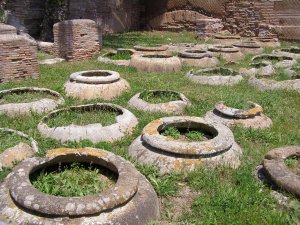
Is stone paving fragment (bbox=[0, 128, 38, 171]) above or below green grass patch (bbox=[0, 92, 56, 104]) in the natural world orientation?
below

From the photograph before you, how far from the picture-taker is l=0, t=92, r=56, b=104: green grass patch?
21.1 ft

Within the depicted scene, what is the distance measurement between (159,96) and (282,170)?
129 inches

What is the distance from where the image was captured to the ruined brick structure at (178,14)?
1474cm

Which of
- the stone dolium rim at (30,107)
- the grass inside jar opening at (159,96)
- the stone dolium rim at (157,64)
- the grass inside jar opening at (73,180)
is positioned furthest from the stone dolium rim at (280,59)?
the grass inside jar opening at (73,180)

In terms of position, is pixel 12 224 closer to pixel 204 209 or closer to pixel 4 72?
pixel 204 209

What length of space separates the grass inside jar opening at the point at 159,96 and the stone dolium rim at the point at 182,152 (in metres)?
1.82

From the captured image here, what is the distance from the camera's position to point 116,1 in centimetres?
1808

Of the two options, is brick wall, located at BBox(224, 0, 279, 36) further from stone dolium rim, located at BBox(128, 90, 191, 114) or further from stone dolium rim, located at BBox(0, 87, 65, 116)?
stone dolium rim, located at BBox(0, 87, 65, 116)

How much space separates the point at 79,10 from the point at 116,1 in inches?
89.3

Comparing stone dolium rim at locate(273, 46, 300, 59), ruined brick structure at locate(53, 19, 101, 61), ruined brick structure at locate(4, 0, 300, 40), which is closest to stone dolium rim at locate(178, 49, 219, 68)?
stone dolium rim at locate(273, 46, 300, 59)

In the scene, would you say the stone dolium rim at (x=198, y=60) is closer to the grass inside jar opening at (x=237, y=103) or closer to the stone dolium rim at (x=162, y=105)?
the stone dolium rim at (x=162, y=105)

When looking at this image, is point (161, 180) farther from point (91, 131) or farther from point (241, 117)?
point (241, 117)

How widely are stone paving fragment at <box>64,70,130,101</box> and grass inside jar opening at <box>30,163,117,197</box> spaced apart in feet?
9.07

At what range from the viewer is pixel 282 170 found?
3998 millimetres
